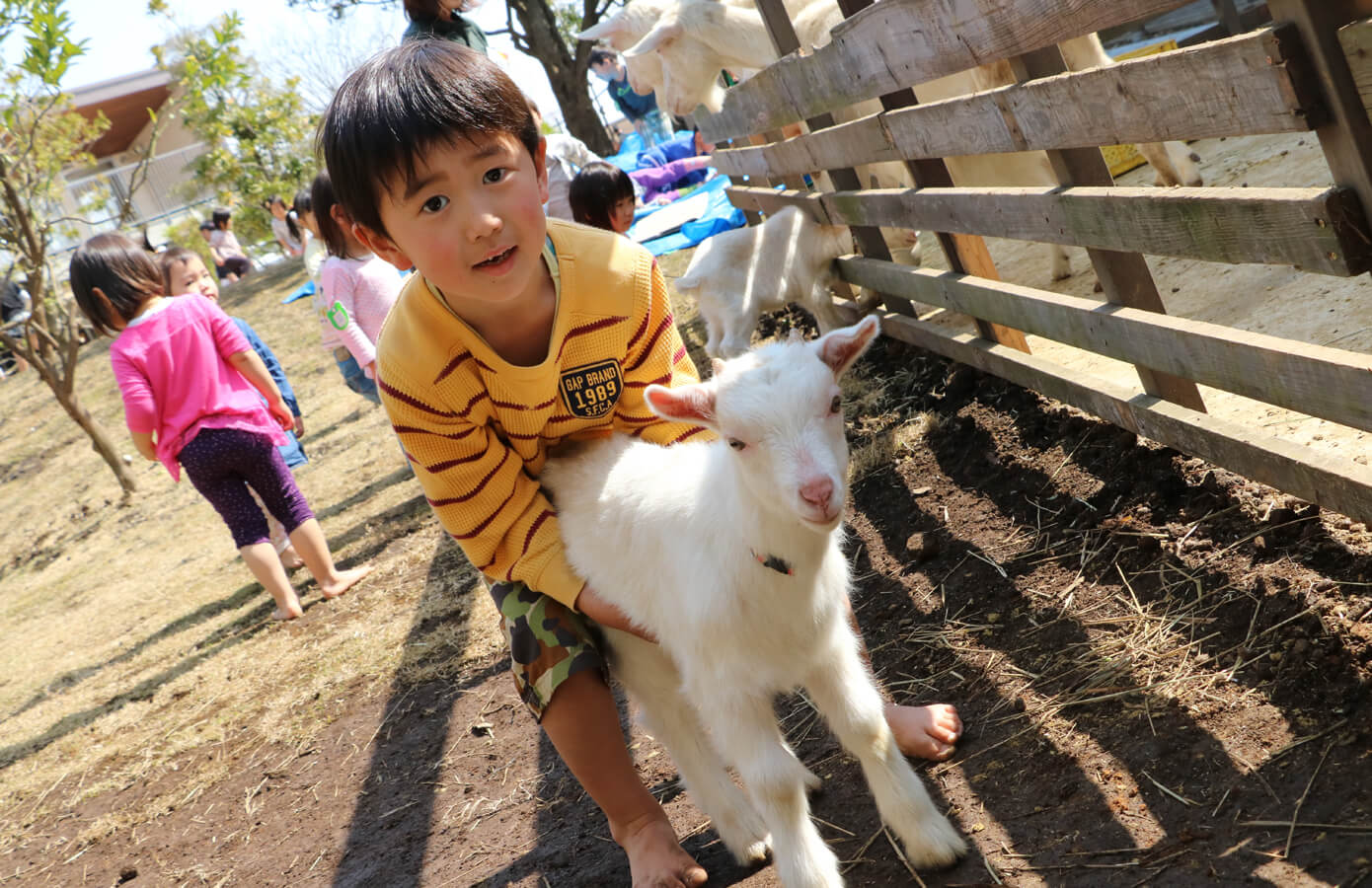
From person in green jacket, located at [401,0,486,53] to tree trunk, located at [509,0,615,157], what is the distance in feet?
33.8

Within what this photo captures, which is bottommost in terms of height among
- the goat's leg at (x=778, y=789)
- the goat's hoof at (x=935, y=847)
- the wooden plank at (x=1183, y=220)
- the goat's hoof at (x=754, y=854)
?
the goat's hoof at (x=754, y=854)

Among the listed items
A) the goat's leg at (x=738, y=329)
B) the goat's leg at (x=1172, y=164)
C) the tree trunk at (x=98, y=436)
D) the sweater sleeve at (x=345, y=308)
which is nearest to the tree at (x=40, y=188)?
the tree trunk at (x=98, y=436)

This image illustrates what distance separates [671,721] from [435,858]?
39.3 inches

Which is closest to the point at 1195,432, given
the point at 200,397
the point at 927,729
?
the point at 927,729

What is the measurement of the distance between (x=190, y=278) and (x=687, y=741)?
4.93 metres

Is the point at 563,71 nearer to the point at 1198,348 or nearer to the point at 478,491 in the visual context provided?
the point at 478,491

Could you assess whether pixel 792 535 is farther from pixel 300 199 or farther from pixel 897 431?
pixel 300 199

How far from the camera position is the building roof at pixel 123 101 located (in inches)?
1054

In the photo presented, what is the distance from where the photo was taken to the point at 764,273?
18.0 feet

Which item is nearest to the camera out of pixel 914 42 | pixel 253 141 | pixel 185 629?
pixel 914 42

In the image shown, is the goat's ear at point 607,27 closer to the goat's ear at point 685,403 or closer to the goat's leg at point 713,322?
the goat's leg at point 713,322

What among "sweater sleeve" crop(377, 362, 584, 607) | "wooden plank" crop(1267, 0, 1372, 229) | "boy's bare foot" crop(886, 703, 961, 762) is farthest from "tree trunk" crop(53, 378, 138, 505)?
"wooden plank" crop(1267, 0, 1372, 229)

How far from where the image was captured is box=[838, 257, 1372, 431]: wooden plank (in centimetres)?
211

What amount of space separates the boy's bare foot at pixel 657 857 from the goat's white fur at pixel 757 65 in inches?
123
